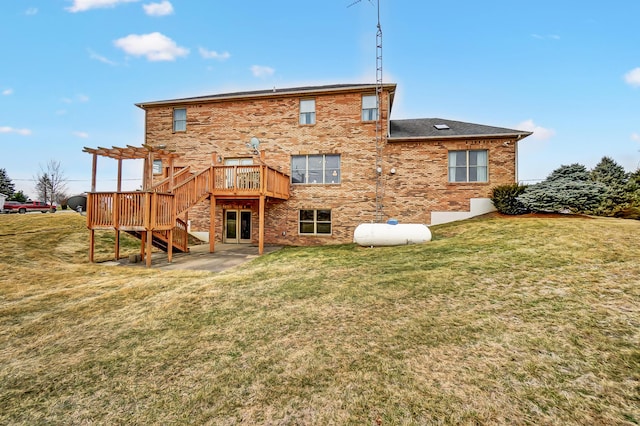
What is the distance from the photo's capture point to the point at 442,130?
15758 mm

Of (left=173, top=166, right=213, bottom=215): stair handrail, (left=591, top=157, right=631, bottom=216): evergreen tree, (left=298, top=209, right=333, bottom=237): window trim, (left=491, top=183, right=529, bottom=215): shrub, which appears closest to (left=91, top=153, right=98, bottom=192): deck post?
(left=173, top=166, right=213, bottom=215): stair handrail

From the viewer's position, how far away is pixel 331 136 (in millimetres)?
15938

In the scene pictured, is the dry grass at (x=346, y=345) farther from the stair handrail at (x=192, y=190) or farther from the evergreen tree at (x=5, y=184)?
the evergreen tree at (x=5, y=184)

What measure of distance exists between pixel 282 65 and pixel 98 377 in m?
20.6

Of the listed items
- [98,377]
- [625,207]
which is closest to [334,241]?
[98,377]

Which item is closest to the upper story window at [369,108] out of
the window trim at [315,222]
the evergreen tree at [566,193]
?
the window trim at [315,222]

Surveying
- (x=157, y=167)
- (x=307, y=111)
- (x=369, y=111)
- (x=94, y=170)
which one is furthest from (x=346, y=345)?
(x=157, y=167)

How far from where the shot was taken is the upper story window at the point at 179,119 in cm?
1766

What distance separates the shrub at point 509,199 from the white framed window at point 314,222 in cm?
833

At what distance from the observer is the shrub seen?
44.1 feet

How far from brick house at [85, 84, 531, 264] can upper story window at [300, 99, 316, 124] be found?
0.18 ft

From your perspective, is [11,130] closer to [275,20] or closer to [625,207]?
[275,20]

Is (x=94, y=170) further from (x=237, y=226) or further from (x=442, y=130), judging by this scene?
→ (x=442, y=130)

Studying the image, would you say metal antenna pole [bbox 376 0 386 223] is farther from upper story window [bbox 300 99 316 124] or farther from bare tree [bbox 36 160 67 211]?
bare tree [bbox 36 160 67 211]
